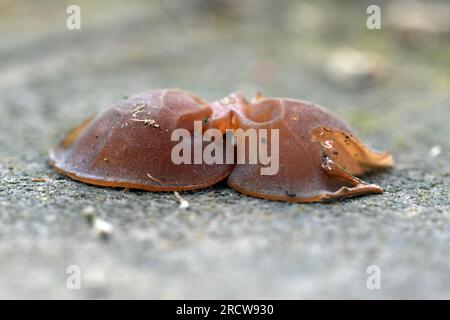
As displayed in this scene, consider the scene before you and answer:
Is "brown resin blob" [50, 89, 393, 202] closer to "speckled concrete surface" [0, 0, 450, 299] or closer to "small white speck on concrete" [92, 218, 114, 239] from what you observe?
"speckled concrete surface" [0, 0, 450, 299]

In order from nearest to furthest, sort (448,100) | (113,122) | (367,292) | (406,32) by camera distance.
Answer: (367,292), (113,122), (448,100), (406,32)

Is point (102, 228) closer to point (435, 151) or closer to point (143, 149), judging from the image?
point (143, 149)

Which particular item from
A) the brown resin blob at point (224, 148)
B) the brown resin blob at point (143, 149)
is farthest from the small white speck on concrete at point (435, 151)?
the brown resin blob at point (143, 149)

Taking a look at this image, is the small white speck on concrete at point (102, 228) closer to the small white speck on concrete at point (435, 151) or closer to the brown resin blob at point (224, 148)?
the brown resin blob at point (224, 148)

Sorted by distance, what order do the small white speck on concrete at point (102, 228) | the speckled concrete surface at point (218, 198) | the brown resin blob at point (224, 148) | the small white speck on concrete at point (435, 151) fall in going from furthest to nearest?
the small white speck on concrete at point (435, 151) → the brown resin blob at point (224, 148) → the small white speck on concrete at point (102, 228) → the speckled concrete surface at point (218, 198)

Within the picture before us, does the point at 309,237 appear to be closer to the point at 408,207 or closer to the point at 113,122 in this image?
the point at 408,207

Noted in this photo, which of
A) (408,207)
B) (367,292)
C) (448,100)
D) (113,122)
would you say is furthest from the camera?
(448,100)

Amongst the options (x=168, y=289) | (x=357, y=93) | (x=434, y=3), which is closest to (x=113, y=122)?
(x=168, y=289)
